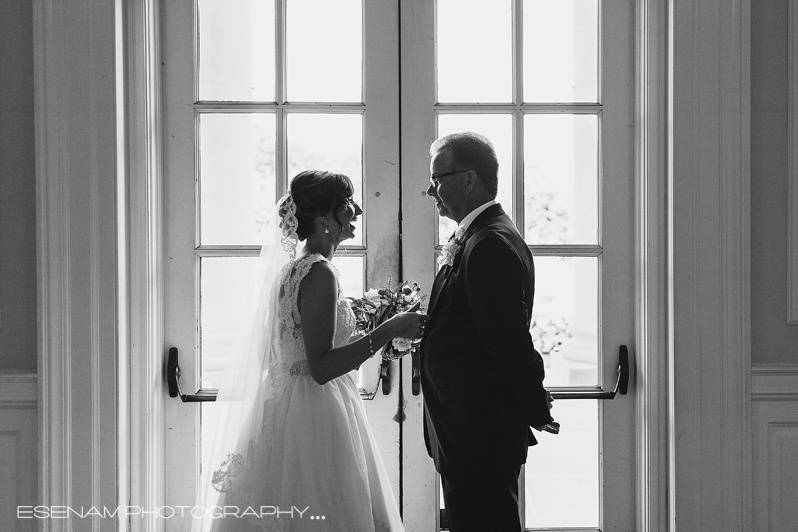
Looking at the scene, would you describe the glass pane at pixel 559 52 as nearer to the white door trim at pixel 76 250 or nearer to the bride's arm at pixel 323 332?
the bride's arm at pixel 323 332

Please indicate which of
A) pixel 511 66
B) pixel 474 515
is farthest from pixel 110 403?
pixel 511 66

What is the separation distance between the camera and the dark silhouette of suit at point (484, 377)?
6.71 feet

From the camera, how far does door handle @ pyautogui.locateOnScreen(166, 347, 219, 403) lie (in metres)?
2.62

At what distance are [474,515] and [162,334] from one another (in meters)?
1.23

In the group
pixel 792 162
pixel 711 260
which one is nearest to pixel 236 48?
pixel 711 260

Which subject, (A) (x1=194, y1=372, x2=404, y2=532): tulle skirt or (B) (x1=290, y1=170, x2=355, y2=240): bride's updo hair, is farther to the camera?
(B) (x1=290, y1=170, x2=355, y2=240): bride's updo hair

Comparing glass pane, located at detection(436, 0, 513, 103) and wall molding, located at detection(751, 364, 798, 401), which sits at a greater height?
glass pane, located at detection(436, 0, 513, 103)

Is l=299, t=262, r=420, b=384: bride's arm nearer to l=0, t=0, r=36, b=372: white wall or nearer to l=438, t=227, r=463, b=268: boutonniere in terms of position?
l=438, t=227, r=463, b=268: boutonniere

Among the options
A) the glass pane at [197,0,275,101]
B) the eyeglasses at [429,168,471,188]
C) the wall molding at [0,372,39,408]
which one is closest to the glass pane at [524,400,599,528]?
the eyeglasses at [429,168,471,188]

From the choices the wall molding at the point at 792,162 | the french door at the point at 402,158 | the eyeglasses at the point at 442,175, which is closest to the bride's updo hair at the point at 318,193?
the eyeglasses at the point at 442,175

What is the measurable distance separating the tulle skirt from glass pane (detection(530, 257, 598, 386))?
774 mm

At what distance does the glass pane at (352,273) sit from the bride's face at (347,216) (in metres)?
0.30

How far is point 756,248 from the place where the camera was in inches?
96.3

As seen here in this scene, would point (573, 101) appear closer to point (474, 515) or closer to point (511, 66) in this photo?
point (511, 66)
